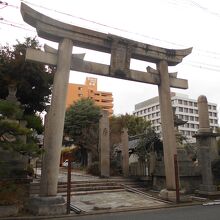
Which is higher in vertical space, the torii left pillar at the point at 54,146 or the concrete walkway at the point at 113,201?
the torii left pillar at the point at 54,146

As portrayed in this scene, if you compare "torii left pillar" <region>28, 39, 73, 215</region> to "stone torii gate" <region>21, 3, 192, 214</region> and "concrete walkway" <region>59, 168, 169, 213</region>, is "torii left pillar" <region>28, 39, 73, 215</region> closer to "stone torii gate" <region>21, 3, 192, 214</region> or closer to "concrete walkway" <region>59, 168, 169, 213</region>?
"stone torii gate" <region>21, 3, 192, 214</region>

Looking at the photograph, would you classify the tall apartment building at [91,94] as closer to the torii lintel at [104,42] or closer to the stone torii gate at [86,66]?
the torii lintel at [104,42]

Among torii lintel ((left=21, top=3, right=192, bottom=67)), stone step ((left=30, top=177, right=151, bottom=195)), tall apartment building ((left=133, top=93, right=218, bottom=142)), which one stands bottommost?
stone step ((left=30, top=177, right=151, bottom=195))

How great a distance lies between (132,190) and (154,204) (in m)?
3.85

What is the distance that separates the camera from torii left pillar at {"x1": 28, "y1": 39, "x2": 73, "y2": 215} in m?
12.2

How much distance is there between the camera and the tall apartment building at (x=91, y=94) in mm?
85019

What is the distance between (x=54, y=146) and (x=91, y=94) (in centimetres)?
7957

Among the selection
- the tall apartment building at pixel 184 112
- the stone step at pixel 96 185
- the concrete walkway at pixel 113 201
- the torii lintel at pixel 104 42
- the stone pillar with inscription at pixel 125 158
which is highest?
the tall apartment building at pixel 184 112

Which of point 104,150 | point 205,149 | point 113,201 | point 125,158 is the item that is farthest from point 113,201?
point 125,158

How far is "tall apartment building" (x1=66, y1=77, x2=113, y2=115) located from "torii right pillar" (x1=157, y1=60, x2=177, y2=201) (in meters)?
67.5

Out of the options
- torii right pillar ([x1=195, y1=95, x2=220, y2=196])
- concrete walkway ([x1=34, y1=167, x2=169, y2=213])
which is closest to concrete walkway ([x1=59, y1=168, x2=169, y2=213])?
concrete walkway ([x1=34, y1=167, x2=169, y2=213])

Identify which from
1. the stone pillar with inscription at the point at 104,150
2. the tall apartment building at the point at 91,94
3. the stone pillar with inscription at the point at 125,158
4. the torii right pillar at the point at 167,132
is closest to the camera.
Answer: the torii right pillar at the point at 167,132

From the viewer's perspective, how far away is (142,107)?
112875 millimetres

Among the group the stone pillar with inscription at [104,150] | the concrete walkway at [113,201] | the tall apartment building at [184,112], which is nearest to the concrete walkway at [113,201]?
the concrete walkway at [113,201]
